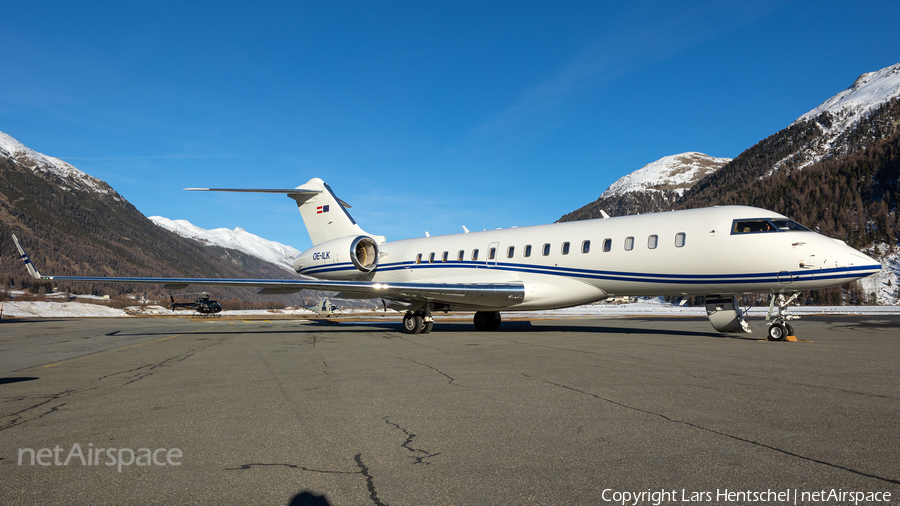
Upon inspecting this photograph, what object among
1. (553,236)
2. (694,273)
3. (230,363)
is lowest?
(230,363)

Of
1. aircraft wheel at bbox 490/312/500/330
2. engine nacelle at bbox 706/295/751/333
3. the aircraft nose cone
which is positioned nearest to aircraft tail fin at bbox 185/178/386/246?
aircraft wheel at bbox 490/312/500/330

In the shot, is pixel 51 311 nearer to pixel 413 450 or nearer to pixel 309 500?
pixel 413 450

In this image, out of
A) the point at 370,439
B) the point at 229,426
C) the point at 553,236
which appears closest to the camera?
the point at 370,439

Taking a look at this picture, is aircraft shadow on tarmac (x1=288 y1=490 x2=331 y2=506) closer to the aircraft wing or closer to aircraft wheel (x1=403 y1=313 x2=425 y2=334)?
the aircraft wing

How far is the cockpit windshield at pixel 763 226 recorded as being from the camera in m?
13.8

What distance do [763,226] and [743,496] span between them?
13030 mm

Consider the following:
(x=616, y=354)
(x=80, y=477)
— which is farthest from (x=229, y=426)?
(x=616, y=354)

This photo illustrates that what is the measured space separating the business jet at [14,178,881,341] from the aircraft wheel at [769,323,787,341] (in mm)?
22

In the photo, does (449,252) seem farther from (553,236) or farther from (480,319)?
(553,236)

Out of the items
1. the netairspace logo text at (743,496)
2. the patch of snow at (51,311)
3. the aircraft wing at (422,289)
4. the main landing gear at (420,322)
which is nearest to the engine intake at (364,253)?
the aircraft wing at (422,289)

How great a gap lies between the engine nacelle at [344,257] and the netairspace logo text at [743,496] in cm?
1993

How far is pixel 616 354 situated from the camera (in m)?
10.5

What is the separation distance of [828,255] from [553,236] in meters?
7.52

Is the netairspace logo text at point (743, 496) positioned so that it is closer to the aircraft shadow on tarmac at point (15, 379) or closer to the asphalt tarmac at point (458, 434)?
the asphalt tarmac at point (458, 434)
